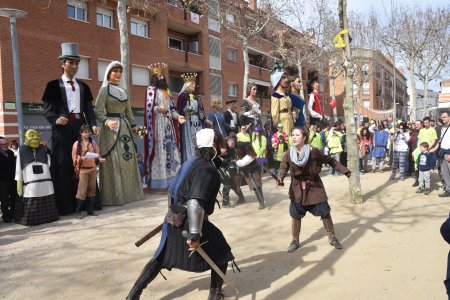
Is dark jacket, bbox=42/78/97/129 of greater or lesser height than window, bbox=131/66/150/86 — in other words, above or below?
below

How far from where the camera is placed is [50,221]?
609 centimetres

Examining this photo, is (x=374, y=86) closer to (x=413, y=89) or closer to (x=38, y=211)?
(x=413, y=89)

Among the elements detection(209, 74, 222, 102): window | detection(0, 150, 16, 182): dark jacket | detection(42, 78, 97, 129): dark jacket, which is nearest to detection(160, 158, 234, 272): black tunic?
detection(42, 78, 97, 129): dark jacket

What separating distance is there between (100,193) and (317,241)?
4013 mm

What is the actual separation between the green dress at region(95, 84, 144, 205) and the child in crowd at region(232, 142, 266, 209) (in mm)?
2001

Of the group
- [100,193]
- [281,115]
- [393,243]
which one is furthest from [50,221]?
[393,243]

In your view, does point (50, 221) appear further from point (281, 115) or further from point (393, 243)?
point (393, 243)

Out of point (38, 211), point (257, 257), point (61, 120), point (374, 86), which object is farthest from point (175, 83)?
point (374, 86)

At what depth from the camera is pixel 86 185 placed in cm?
638

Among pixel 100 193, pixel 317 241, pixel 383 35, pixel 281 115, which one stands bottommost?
pixel 317 241

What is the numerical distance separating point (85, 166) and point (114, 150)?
0.87m

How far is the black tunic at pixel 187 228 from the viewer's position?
3.19 meters

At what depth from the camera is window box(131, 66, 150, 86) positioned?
899 inches

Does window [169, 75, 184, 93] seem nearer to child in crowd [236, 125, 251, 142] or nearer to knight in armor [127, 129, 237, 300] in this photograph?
child in crowd [236, 125, 251, 142]
